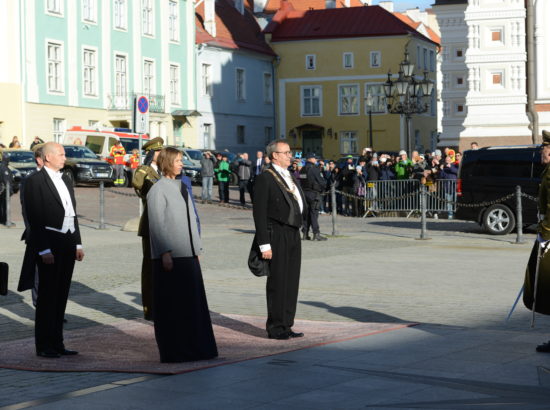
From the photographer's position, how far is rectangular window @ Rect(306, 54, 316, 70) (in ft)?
248

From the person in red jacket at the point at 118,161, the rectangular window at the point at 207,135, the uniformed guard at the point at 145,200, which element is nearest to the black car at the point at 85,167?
the person in red jacket at the point at 118,161

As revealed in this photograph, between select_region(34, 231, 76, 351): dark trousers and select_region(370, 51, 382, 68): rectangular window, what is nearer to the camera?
select_region(34, 231, 76, 351): dark trousers

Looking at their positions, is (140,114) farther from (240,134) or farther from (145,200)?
(240,134)

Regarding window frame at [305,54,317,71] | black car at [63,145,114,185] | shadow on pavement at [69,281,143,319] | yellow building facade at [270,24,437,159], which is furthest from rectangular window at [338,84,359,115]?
shadow on pavement at [69,281,143,319]

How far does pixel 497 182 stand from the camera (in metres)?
25.3

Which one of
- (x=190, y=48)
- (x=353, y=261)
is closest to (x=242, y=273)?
(x=353, y=261)

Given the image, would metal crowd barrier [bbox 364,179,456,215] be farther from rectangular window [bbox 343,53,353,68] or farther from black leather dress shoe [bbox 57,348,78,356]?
rectangular window [bbox 343,53,353,68]

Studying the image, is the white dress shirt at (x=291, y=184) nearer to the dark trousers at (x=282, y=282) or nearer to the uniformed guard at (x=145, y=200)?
the dark trousers at (x=282, y=282)

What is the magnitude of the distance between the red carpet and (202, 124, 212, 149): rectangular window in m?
53.9

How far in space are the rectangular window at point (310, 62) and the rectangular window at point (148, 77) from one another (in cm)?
1716

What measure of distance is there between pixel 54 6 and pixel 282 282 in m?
43.5

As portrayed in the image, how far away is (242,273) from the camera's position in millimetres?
16953

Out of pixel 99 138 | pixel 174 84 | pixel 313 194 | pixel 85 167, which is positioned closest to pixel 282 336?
pixel 313 194

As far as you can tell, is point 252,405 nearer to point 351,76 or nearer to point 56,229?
point 56,229
